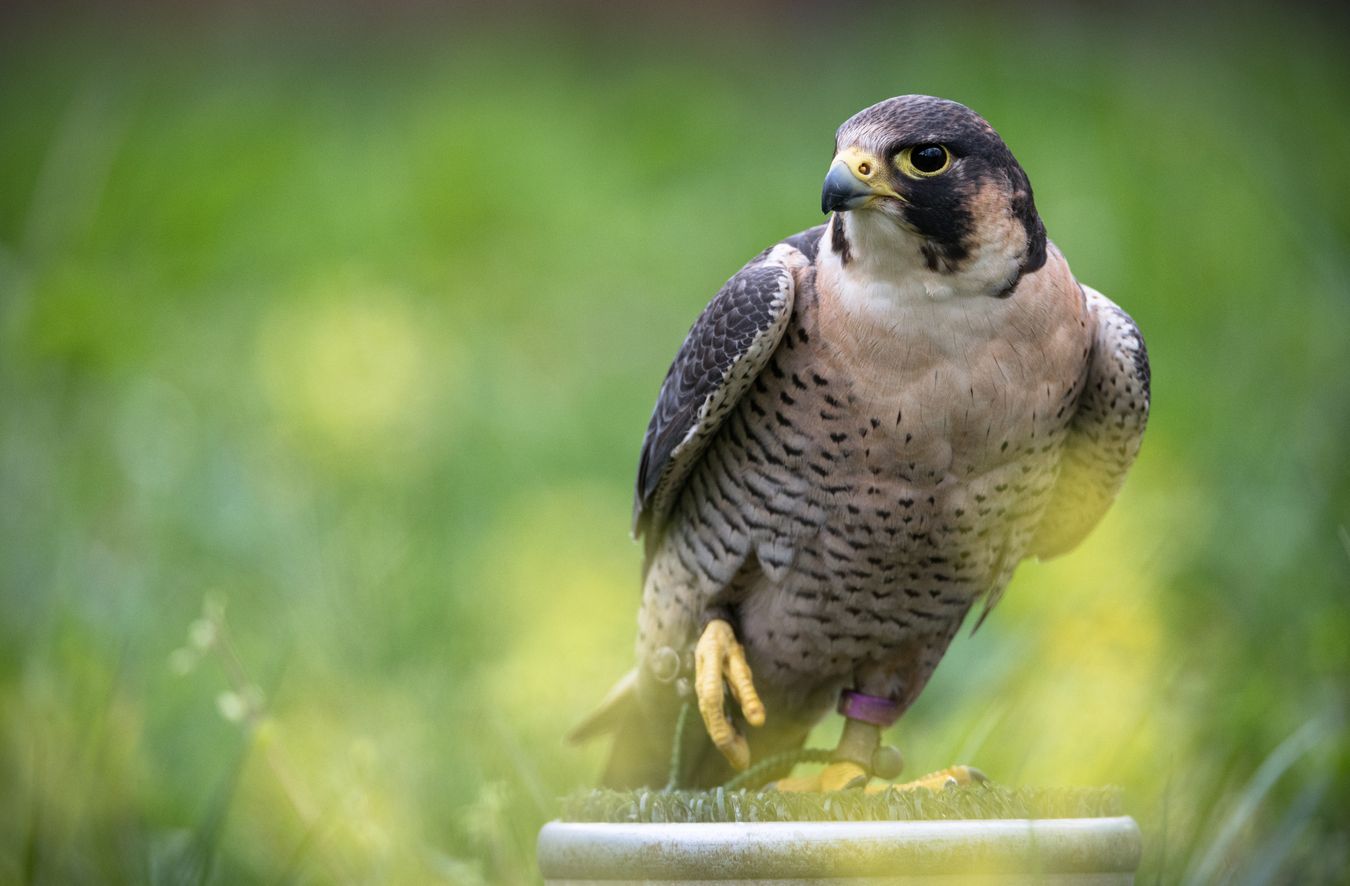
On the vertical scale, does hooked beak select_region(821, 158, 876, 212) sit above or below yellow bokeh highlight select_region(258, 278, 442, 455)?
above

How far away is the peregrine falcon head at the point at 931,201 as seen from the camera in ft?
7.39

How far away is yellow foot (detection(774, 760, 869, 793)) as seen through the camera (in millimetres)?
2502

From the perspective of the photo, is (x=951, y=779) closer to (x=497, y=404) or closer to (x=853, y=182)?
(x=853, y=182)

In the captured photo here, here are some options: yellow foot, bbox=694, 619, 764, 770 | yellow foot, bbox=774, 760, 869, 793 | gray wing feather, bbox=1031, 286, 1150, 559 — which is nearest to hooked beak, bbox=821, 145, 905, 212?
gray wing feather, bbox=1031, 286, 1150, 559

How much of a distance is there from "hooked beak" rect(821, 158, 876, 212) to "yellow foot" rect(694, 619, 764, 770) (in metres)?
0.84

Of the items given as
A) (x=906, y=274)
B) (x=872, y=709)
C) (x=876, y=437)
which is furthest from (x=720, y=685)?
(x=906, y=274)

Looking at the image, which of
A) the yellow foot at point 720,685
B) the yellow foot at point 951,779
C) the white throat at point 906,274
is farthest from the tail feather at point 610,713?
the white throat at point 906,274

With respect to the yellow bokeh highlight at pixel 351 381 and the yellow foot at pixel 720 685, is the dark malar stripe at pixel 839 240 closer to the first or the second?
the yellow foot at pixel 720 685

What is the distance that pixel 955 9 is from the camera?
24.6 feet

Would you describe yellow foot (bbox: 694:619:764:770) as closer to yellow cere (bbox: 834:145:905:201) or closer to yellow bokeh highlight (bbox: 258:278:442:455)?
yellow cere (bbox: 834:145:905:201)

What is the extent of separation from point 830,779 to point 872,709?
0.81 feet

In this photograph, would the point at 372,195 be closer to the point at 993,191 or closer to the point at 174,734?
the point at 174,734

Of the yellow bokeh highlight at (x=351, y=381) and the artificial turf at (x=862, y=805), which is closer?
the artificial turf at (x=862, y=805)

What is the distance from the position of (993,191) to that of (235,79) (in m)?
7.14
